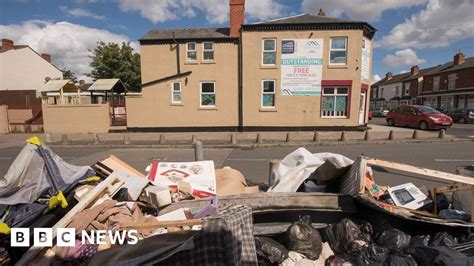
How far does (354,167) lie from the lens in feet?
11.6

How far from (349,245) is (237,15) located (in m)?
16.0

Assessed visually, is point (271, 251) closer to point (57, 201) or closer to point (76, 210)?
point (76, 210)

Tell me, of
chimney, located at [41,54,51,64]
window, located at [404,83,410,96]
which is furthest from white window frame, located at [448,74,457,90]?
chimney, located at [41,54,51,64]

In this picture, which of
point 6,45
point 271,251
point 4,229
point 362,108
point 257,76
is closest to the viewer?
point 4,229

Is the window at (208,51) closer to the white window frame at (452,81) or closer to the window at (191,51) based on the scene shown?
the window at (191,51)

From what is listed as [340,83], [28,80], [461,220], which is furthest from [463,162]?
[28,80]

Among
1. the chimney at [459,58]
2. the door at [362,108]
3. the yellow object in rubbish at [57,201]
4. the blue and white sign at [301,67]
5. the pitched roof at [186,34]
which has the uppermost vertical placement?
the chimney at [459,58]

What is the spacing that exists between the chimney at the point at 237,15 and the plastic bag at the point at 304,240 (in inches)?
600

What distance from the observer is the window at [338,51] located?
619 inches

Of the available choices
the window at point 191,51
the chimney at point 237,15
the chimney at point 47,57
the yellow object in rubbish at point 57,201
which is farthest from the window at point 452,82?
the chimney at point 47,57

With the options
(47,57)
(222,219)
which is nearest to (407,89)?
(222,219)

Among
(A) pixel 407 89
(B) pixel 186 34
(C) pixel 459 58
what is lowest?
(A) pixel 407 89

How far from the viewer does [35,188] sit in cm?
311

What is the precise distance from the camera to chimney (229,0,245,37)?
54.3 feet
